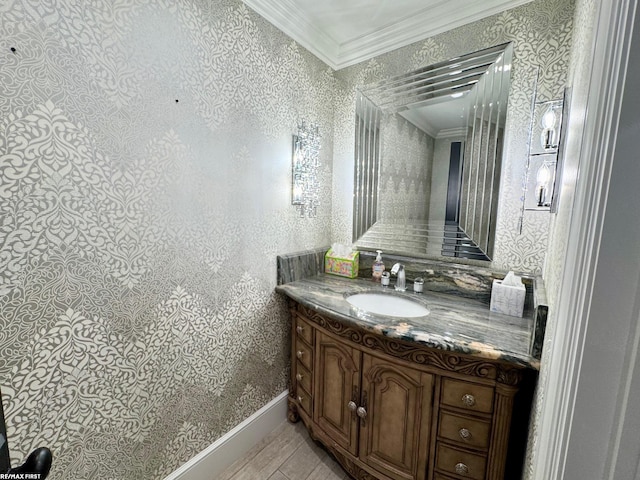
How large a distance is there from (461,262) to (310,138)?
46.6 inches

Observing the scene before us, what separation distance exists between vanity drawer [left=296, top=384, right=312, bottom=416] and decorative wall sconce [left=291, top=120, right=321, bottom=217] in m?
1.06

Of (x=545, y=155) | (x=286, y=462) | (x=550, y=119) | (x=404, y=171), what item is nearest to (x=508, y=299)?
(x=545, y=155)

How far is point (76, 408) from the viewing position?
2.96 feet

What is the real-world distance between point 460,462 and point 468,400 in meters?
0.26

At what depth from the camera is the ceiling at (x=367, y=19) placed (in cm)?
134

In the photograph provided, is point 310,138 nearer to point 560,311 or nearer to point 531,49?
point 531,49

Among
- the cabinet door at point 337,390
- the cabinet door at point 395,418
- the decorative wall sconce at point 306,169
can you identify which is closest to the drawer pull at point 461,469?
the cabinet door at point 395,418

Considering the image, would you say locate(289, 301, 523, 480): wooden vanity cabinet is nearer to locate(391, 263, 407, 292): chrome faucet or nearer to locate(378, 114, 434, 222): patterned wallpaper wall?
locate(391, 263, 407, 292): chrome faucet

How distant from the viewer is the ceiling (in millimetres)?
1343

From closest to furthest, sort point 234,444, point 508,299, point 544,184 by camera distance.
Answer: point 544,184 < point 508,299 < point 234,444

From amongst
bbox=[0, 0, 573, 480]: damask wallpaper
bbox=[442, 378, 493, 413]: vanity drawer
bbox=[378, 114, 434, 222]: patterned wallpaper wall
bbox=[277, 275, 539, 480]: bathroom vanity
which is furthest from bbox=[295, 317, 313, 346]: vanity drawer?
bbox=[378, 114, 434, 222]: patterned wallpaper wall

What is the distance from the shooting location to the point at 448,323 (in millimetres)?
1104

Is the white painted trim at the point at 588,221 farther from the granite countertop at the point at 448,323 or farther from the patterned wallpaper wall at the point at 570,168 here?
the granite countertop at the point at 448,323

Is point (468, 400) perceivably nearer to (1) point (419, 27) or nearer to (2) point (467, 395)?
(2) point (467, 395)
